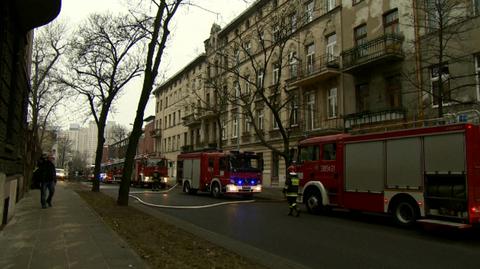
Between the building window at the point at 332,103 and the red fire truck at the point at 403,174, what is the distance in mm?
13141

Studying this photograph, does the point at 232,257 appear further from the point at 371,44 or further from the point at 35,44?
the point at 35,44

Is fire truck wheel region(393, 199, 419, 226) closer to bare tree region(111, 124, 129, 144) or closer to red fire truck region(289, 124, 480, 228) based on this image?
red fire truck region(289, 124, 480, 228)

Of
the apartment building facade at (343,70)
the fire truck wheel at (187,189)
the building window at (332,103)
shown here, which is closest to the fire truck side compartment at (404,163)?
the apartment building facade at (343,70)

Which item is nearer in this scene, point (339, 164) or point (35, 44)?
point (339, 164)

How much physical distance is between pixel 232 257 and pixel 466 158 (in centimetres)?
672

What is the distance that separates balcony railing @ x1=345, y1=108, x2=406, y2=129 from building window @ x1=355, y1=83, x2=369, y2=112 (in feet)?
3.66

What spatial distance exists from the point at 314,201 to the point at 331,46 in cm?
1670

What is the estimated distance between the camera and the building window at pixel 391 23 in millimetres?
24609

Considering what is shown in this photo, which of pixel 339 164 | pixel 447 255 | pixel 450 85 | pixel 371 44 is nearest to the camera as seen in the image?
pixel 447 255

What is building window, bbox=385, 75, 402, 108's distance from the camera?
2399cm

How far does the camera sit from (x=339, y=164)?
50.2 feet

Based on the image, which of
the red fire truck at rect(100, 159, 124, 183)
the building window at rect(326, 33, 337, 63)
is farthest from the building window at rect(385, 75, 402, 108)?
the red fire truck at rect(100, 159, 124, 183)

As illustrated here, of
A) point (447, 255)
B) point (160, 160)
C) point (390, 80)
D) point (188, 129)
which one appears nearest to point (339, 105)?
point (390, 80)

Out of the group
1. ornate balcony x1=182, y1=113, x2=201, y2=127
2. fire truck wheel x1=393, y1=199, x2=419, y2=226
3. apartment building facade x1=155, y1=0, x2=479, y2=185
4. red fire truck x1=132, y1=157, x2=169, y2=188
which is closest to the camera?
fire truck wheel x1=393, y1=199, x2=419, y2=226
